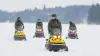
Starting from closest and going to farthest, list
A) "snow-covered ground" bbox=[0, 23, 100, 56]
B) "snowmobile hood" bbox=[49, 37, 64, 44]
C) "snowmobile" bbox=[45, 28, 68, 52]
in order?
"snow-covered ground" bbox=[0, 23, 100, 56] → "snowmobile" bbox=[45, 28, 68, 52] → "snowmobile hood" bbox=[49, 37, 64, 44]

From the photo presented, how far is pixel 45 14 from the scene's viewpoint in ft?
566

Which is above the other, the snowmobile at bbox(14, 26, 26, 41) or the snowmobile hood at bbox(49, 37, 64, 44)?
the snowmobile at bbox(14, 26, 26, 41)

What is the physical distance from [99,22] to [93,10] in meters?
4.63

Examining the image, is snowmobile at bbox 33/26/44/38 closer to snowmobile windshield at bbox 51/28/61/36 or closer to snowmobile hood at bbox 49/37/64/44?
snowmobile windshield at bbox 51/28/61/36

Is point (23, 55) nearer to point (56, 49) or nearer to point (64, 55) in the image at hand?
point (64, 55)

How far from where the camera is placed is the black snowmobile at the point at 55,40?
1698cm

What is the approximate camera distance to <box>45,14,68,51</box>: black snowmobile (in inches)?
669

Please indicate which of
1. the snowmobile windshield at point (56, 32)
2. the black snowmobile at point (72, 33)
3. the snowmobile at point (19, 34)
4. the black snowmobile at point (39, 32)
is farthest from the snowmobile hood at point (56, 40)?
the black snowmobile at point (39, 32)

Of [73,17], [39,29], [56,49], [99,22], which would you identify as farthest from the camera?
[73,17]

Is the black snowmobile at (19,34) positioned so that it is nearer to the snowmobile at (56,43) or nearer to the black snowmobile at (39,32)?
the black snowmobile at (39,32)

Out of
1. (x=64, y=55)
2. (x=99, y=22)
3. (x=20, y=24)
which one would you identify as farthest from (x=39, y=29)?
(x=99, y=22)

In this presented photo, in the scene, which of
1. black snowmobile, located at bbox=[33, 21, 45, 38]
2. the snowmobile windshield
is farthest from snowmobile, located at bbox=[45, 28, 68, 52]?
black snowmobile, located at bbox=[33, 21, 45, 38]

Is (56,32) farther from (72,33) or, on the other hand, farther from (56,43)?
(72,33)

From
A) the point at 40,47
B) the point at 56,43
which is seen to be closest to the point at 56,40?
the point at 56,43
